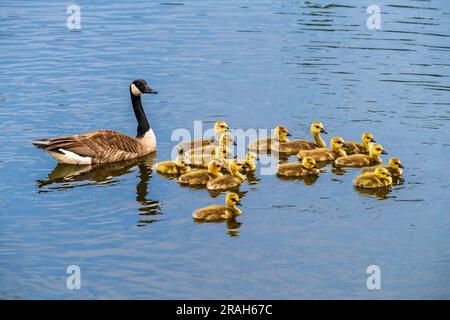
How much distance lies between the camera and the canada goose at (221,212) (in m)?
14.9

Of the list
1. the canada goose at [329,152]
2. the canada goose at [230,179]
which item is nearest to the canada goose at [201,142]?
the canada goose at [329,152]

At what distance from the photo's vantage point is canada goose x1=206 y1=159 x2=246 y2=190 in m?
16.4

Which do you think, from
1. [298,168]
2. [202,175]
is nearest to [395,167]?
[298,168]

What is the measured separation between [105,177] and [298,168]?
11.7 ft

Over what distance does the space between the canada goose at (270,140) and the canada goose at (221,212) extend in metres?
3.56

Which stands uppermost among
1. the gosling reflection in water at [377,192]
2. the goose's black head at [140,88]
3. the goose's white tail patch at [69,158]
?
the goose's black head at [140,88]

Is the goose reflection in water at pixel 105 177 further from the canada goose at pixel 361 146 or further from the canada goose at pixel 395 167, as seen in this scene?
the canada goose at pixel 395 167

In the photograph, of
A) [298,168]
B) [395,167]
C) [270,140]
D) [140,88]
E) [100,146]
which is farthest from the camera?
[140,88]

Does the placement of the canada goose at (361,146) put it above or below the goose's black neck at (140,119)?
below

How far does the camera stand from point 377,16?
2900 cm

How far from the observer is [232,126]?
1962 cm

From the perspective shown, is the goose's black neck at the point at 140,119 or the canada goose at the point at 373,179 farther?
the goose's black neck at the point at 140,119

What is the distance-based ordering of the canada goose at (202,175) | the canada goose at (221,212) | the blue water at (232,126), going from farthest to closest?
the canada goose at (202,175) < the canada goose at (221,212) < the blue water at (232,126)

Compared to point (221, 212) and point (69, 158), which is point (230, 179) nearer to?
point (221, 212)
